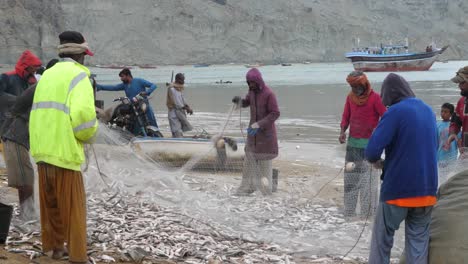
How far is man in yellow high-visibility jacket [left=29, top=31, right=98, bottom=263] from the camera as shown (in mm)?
4566

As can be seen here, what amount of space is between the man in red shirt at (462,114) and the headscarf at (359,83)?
0.99 m

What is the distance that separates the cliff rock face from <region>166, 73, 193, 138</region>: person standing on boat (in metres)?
71.1

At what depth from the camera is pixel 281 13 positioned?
4412 inches

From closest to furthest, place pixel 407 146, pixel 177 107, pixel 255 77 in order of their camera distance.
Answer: pixel 407 146, pixel 255 77, pixel 177 107

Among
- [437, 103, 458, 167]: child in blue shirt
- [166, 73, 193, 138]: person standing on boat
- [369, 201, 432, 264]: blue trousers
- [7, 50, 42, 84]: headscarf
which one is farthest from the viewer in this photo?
[166, 73, 193, 138]: person standing on boat

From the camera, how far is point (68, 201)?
462 cm

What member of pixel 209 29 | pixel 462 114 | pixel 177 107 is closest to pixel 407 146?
pixel 462 114

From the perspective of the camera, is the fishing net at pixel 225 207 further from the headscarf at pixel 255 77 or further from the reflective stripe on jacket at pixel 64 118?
the reflective stripe on jacket at pixel 64 118

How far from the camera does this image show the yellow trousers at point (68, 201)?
15.2ft

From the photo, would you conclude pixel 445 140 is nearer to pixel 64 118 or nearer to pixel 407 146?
pixel 407 146

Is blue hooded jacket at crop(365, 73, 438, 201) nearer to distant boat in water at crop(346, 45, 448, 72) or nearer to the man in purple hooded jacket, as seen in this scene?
the man in purple hooded jacket

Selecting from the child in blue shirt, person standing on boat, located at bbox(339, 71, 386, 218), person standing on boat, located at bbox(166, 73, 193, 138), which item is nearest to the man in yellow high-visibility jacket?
person standing on boat, located at bbox(339, 71, 386, 218)

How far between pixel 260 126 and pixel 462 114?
2389mm

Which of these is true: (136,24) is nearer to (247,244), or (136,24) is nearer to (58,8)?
(58,8)
